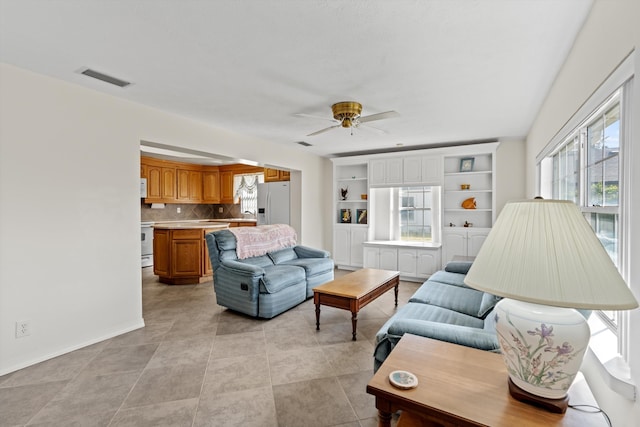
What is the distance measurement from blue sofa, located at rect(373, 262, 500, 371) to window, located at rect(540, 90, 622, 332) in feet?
2.06

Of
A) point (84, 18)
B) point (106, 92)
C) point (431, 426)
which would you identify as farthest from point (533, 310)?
point (106, 92)

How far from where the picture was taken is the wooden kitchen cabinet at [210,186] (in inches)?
294

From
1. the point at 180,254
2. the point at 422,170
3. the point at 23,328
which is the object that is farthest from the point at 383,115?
the point at 180,254

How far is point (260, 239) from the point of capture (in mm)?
4273

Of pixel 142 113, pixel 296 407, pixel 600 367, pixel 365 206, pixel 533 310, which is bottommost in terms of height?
pixel 296 407

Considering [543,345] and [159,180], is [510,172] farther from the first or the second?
[159,180]

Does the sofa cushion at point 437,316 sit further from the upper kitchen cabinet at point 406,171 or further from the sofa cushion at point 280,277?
the upper kitchen cabinet at point 406,171

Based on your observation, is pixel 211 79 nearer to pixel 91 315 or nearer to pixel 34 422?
pixel 91 315

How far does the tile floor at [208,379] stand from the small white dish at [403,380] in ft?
2.75

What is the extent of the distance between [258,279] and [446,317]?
80.4 inches

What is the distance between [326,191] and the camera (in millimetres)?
6625

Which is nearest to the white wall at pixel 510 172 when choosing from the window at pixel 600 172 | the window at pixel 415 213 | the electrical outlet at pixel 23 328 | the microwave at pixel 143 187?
the window at pixel 415 213

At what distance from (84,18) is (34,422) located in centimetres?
252

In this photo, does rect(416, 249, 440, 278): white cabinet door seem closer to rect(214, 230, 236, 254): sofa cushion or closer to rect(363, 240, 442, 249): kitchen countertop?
rect(363, 240, 442, 249): kitchen countertop
